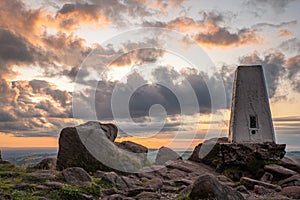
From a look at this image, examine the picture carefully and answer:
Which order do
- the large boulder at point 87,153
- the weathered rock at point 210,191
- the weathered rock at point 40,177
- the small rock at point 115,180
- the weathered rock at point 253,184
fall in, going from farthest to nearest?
the large boulder at point 87,153, the weathered rock at point 253,184, the small rock at point 115,180, the weathered rock at point 40,177, the weathered rock at point 210,191

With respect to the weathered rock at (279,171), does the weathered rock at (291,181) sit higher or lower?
lower

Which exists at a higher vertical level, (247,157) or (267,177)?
(247,157)

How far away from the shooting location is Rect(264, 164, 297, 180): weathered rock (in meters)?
20.6

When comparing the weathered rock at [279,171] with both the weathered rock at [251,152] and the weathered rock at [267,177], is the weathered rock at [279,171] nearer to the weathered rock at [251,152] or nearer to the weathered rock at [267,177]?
the weathered rock at [267,177]

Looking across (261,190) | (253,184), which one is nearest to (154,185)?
(261,190)

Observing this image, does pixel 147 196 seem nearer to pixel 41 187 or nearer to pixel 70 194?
pixel 70 194

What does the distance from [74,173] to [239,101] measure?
1391cm

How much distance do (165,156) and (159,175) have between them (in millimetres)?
5961

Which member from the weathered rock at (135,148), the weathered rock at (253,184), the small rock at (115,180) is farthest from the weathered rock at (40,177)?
the weathered rock at (253,184)

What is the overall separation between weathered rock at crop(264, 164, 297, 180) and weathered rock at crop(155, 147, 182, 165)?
302 inches

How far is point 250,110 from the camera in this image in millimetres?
24172

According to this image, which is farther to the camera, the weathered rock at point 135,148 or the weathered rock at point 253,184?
the weathered rock at point 135,148

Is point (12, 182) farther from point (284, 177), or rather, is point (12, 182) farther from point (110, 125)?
point (284, 177)

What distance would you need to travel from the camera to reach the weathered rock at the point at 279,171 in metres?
20.6
